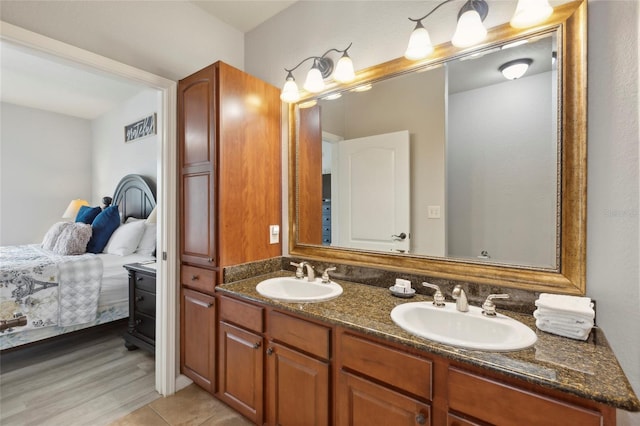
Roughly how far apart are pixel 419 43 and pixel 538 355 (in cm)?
137

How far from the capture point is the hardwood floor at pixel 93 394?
5.91 feet

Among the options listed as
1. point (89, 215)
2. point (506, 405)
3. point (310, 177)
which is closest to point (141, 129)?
point (89, 215)

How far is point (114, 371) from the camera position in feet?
7.65

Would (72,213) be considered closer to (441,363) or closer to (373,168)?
(373,168)

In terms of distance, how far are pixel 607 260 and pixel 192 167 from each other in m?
2.13

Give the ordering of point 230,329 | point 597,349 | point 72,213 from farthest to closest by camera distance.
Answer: point 72,213 → point 230,329 → point 597,349

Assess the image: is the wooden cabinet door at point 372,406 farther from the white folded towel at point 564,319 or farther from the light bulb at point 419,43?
the light bulb at point 419,43

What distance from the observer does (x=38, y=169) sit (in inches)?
179

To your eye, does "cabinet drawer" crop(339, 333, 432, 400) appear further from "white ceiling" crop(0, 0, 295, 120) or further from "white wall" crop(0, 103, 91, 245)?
"white wall" crop(0, 103, 91, 245)

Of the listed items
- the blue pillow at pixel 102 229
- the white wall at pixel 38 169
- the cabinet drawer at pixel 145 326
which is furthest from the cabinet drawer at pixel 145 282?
the white wall at pixel 38 169

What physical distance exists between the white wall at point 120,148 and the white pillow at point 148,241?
69 centimetres

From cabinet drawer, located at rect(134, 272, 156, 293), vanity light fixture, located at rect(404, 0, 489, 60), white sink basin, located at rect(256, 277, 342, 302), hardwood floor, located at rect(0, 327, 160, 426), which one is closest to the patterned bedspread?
hardwood floor, located at rect(0, 327, 160, 426)

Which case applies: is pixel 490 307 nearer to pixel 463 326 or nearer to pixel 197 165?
pixel 463 326

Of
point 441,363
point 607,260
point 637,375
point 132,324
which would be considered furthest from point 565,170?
point 132,324
